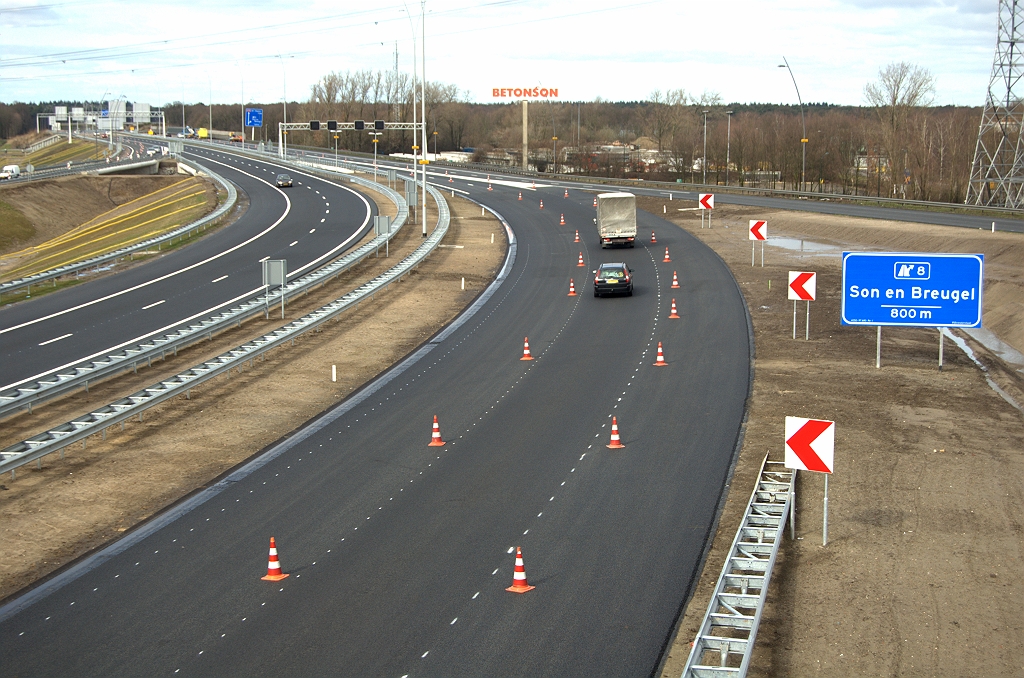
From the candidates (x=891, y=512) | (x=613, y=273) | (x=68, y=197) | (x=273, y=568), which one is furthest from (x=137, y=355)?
(x=68, y=197)

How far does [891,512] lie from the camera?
16766 mm

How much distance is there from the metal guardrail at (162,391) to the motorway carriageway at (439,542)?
12.8 feet

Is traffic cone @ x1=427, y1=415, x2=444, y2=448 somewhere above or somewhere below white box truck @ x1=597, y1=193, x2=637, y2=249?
below

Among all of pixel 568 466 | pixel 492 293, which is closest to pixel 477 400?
pixel 568 466

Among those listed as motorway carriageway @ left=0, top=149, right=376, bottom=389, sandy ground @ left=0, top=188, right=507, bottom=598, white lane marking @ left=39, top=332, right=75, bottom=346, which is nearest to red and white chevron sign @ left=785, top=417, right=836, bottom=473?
sandy ground @ left=0, top=188, right=507, bottom=598

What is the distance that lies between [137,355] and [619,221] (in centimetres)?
3028

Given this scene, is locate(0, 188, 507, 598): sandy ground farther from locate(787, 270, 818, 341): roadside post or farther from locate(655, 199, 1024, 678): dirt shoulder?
locate(787, 270, 818, 341): roadside post

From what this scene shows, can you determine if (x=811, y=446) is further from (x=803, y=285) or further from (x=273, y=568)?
(x=803, y=285)

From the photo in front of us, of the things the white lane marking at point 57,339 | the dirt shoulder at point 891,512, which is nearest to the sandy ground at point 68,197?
the white lane marking at point 57,339

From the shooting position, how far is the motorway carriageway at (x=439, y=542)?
1195 cm

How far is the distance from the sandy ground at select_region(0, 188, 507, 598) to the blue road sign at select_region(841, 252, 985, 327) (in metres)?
13.7

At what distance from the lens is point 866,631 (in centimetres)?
1234

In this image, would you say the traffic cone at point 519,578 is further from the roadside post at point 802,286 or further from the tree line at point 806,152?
the tree line at point 806,152

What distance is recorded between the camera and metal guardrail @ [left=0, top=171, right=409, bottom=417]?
23422mm
